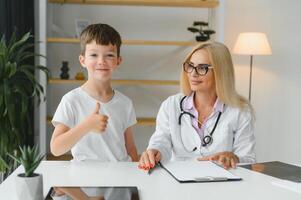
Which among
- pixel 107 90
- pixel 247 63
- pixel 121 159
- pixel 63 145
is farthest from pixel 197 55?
pixel 247 63

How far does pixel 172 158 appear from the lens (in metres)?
1.82

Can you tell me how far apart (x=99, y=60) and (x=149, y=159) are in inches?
19.5

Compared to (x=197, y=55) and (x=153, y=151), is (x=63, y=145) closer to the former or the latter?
(x=153, y=151)

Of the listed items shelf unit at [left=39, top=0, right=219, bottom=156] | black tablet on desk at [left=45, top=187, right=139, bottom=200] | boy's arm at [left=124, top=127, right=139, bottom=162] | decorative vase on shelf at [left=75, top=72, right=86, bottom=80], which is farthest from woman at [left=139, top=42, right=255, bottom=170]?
decorative vase on shelf at [left=75, top=72, right=86, bottom=80]

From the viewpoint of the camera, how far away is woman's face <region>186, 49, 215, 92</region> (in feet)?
5.88

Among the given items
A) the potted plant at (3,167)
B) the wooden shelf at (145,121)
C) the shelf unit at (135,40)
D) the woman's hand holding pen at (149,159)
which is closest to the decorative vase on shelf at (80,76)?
the shelf unit at (135,40)

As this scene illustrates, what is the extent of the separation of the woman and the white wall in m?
2.25

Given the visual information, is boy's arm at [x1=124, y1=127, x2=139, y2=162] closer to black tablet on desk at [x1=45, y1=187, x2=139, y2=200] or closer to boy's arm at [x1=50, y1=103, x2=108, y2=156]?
boy's arm at [x1=50, y1=103, x2=108, y2=156]

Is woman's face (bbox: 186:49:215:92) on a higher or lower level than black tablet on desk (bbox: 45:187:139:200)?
higher

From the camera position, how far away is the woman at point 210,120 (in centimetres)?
177

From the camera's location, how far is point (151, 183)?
1.29 m

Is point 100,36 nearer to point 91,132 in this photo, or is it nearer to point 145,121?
point 91,132

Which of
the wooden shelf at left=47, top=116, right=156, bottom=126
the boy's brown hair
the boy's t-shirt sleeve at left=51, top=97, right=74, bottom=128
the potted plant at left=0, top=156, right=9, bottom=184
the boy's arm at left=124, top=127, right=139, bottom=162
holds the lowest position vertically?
the potted plant at left=0, top=156, right=9, bottom=184

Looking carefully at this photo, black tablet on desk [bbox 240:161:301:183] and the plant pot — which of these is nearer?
the plant pot
